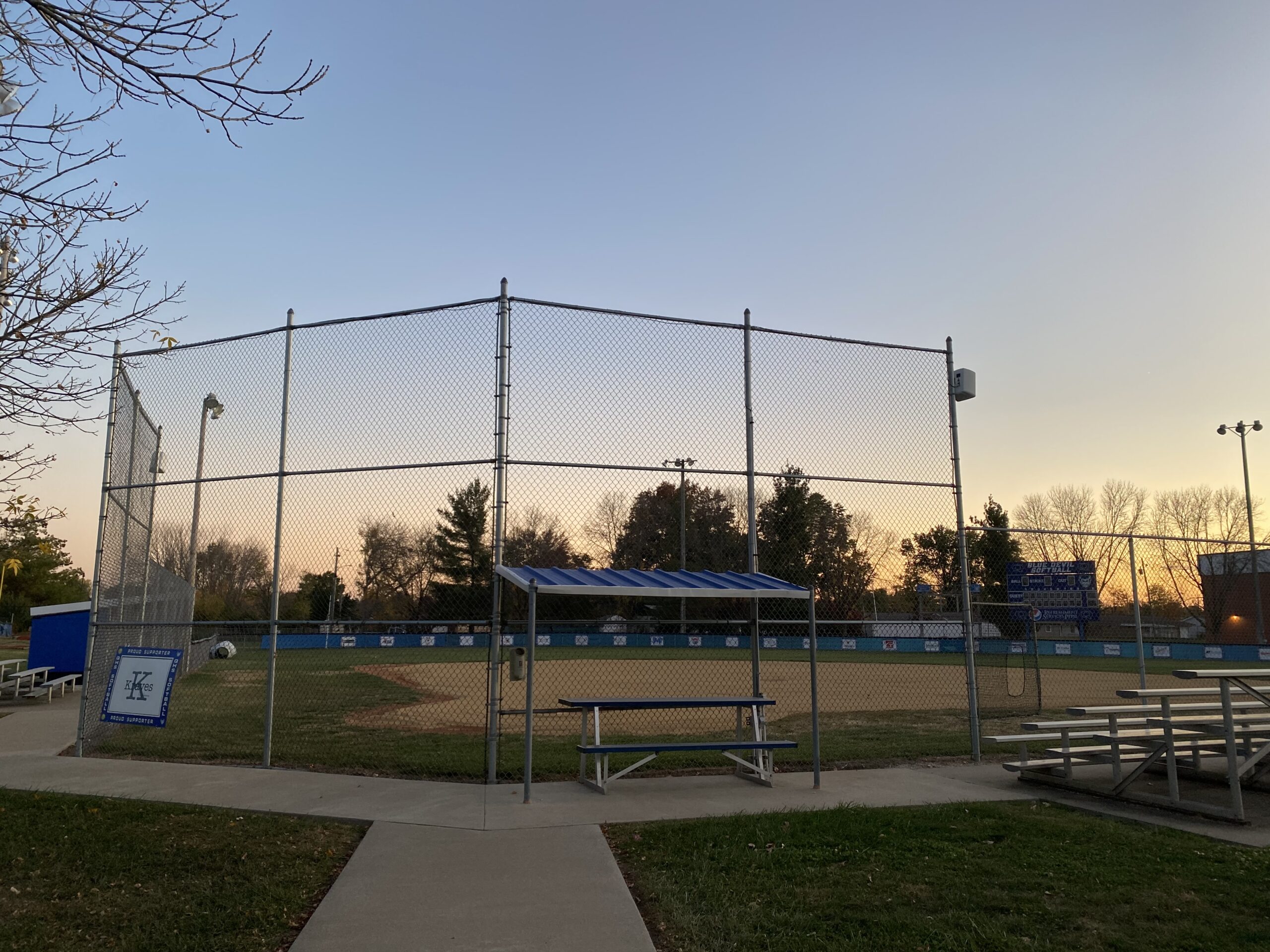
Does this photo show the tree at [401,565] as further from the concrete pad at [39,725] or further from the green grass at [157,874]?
the concrete pad at [39,725]

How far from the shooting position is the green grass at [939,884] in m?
4.24

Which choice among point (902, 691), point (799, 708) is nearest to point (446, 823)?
point (799, 708)

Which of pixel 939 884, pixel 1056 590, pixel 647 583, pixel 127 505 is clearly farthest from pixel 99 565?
pixel 1056 590

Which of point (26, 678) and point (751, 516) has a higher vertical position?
point (751, 516)

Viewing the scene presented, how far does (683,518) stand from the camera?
8.95 m

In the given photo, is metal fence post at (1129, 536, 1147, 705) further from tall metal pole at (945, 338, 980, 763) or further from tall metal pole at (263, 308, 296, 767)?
tall metal pole at (263, 308, 296, 767)

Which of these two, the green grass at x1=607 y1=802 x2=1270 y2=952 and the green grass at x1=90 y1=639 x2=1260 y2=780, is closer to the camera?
the green grass at x1=607 y1=802 x2=1270 y2=952

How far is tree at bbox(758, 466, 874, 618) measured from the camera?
9250 mm

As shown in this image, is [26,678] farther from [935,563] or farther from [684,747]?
[935,563]

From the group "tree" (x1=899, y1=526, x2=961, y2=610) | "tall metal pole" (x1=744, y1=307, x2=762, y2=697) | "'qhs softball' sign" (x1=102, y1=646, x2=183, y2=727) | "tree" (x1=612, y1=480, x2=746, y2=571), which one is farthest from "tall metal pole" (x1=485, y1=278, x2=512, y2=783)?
"tree" (x1=899, y1=526, x2=961, y2=610)

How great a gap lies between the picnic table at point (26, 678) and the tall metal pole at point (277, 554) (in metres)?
9.20

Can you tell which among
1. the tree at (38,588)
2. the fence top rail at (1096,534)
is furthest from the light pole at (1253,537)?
the tree at (38,588)

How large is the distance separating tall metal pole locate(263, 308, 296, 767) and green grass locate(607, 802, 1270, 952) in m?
3.86

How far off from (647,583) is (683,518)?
58.3 inches
